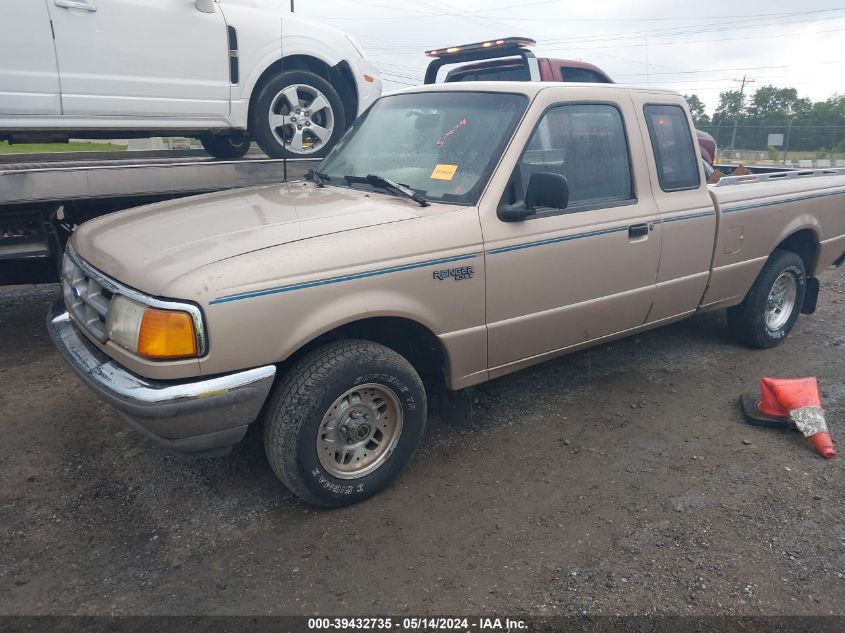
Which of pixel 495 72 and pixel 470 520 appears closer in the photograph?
pixel 470 520

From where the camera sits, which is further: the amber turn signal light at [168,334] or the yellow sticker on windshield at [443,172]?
the yellow sticker on windshield at [443,172]

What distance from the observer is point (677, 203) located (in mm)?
4254

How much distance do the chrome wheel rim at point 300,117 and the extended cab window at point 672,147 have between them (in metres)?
2.96

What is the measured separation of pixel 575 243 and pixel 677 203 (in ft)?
3.37

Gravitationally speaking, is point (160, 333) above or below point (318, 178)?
below

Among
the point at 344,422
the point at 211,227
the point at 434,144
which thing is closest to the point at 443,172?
the point at 434,144

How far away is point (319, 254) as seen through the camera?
9.26 feet

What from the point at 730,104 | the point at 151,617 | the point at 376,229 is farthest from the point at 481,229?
the point at 730,104

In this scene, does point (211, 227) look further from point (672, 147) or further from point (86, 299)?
point (672, 147)

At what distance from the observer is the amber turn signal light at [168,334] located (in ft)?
8.30

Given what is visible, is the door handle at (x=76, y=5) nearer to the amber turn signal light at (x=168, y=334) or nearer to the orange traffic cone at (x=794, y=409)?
the amber turn signal light at (x=168, y=334)

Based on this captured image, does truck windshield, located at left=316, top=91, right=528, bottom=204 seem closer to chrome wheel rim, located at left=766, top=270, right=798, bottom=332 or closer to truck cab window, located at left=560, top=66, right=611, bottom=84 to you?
chrome wheel rim, located at left=766, top=270, right=798, bottom=332

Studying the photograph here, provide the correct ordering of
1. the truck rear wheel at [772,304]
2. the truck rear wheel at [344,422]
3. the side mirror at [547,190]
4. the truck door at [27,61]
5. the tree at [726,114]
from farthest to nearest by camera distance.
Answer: the tree at [726,114] < the truck rear wheel at [772,304] < the truck door at [27,61] < the side mirror at [547,190] < the truck rear wheel at [344,422]

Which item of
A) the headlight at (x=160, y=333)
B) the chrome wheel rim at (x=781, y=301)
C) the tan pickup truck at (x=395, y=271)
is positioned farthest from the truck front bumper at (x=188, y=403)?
the chrome wheel rim at (x=781, y=301)
